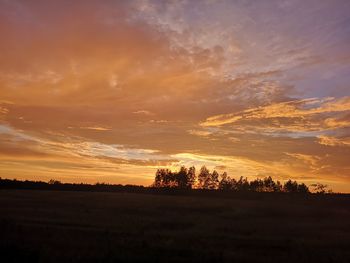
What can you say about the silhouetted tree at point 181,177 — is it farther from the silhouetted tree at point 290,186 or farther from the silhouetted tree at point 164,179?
the silhouetted tree at point 290,186

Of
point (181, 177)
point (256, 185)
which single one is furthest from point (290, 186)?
point (181, 177)

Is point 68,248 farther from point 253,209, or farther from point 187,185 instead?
point 187,185

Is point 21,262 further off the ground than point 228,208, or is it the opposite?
point 228,208

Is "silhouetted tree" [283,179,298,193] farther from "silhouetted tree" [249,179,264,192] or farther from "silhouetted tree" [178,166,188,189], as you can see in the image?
"silhouetted tree" [178,166,188,189]

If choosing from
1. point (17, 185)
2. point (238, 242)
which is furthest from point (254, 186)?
point (238, 242)

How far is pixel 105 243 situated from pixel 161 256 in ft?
16.4

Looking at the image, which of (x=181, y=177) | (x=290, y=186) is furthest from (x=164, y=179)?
(x=290, y=186)

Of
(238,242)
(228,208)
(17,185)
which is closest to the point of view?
(238,242)

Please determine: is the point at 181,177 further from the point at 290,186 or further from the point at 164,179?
the point at 290,186

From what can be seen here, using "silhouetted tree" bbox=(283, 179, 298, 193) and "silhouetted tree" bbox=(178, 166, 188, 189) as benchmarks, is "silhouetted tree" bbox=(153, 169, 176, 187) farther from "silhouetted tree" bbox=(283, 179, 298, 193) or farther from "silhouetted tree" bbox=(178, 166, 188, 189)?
"silhouetted tree" bbox=(283, 179, 298, 193)

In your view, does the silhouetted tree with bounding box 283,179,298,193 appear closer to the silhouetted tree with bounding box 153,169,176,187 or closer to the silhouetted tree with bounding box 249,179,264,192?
the silhouetted tree with bounding box 249,179,264,192

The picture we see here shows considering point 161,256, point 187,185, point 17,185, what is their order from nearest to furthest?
point 161,256 → point 17,185 → point 187,185

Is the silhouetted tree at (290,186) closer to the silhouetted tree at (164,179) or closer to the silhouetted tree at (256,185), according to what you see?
the silhouetted tree at (256,185)

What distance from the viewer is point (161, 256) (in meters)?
22.1
